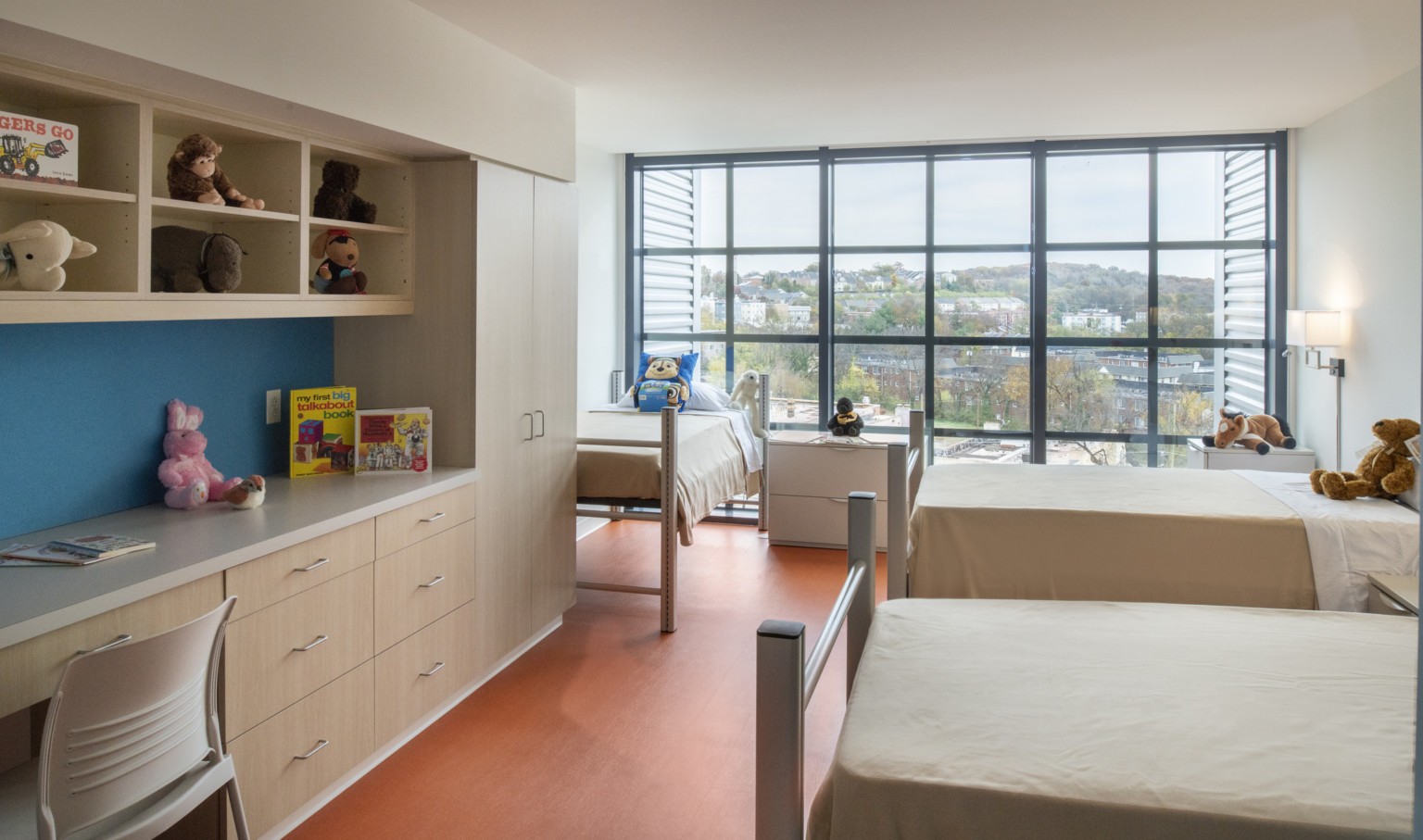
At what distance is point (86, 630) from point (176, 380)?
108 cm

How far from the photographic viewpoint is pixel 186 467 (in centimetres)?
262

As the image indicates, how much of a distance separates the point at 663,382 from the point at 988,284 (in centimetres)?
204

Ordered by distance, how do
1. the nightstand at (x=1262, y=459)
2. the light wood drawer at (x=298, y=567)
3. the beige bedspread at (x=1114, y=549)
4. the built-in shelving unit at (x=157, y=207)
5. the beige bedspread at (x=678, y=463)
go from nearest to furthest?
the built-in shelving unit at (x=157, y=207), the light wood drawer at (x=298, y=567), the beige bedspread at (x=1114, y=549), the beige bedspread at (x=678, y=463), the nightstand at (x=1262, y=459)

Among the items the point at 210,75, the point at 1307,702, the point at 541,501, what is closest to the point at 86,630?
the point at 210,75

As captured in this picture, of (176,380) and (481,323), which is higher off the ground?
(481,323)

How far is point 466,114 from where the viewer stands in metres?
3.25

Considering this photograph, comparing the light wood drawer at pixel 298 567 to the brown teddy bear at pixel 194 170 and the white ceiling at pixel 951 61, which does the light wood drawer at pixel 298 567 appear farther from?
the white ceiling at pixel 951 61

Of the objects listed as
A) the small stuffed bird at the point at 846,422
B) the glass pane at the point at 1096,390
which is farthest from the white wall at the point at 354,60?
the glass pane at the point at 1096,390

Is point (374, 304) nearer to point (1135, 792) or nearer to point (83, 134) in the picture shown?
point (83, 134)

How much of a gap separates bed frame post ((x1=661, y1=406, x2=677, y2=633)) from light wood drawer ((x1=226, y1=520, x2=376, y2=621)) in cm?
152

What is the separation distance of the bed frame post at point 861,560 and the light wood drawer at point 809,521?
302 centimetres

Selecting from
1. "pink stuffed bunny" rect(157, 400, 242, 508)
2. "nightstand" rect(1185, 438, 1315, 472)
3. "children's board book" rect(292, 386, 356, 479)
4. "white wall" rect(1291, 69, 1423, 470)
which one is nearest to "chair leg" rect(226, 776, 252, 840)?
"pink stuffed bunny" rect(157, 400, 242, 508)

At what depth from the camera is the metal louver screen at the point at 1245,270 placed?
5371 mm

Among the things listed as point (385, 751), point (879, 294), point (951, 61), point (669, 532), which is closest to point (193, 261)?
point (385, 751)
